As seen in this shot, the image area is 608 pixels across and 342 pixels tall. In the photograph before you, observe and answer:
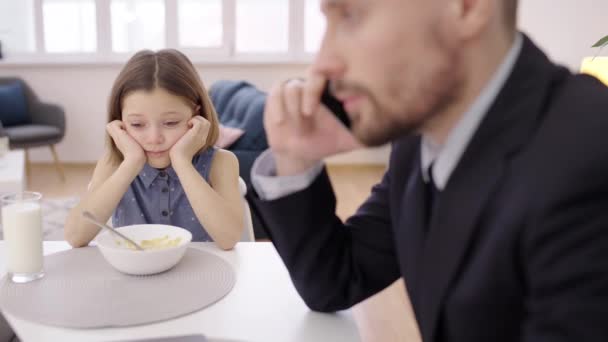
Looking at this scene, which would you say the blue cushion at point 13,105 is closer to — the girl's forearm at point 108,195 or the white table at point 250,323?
the girl's forearm at point 108,195

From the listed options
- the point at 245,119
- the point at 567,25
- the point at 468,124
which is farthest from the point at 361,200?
the point at 468,124

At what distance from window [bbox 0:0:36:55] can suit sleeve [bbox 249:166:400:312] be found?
213 inches

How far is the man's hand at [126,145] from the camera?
1.51 metres

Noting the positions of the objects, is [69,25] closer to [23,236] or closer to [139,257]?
[23,236]

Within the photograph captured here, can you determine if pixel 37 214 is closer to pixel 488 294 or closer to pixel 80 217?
pixel 80 217

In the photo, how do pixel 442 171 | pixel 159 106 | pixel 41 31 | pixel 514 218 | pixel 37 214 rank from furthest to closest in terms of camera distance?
pixel 41 31 → pixel 159 106 → pixel 37 214 → pixel 442 171 → pixel 514 218

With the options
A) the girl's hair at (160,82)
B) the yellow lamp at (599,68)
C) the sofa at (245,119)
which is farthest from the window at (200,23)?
the girl's hair at (160,82)

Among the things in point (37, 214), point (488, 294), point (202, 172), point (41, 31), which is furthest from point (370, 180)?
point (488, 294)

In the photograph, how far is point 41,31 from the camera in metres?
5.70

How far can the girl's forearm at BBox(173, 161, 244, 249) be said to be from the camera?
4.64 feet

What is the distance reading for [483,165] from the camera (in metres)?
0.75

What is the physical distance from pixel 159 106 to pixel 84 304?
0.67m

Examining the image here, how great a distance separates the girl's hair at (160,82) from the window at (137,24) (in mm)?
4231

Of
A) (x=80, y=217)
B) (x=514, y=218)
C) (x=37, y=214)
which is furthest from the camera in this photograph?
(x=80, y=217)
